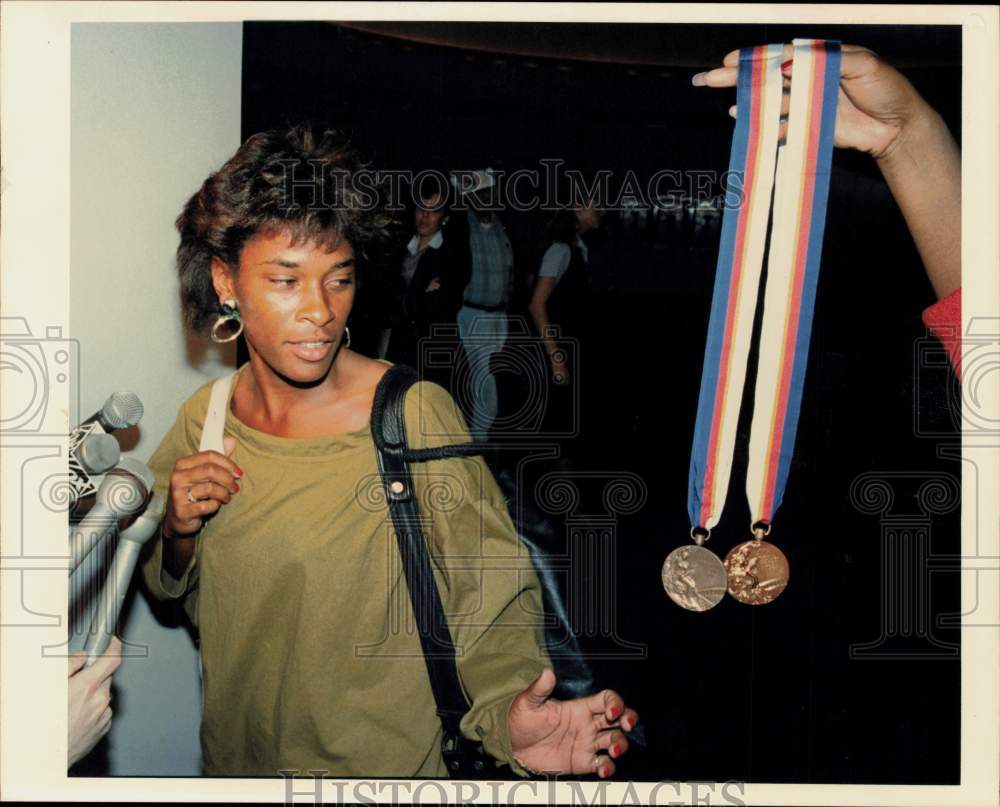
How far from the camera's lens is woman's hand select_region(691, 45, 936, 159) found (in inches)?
88.2

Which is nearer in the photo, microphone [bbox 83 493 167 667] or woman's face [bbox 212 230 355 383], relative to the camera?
woman's face [bbox 212 230 355 383]

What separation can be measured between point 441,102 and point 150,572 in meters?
1.19

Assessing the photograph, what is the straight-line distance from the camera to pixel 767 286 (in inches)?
89.2

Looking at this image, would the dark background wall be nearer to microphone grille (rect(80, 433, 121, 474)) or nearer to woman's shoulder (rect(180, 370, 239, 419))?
woman's shoulder (rect(180, 370, 239, 419))

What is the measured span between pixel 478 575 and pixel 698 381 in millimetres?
626

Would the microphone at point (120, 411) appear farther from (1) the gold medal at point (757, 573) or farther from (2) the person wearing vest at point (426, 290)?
(1) the gold medal at point (757, 573)

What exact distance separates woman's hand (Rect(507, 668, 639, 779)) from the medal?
0.93 feet

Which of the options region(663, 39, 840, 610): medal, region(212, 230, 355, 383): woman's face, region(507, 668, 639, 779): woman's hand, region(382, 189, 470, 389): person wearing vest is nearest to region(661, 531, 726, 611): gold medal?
region(663, 39, 840, 610): medal

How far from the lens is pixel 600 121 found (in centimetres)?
223

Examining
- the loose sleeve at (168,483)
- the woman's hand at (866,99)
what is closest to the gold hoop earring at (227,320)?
the loose sleeve at (168,483)

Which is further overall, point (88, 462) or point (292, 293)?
point (88, 462)

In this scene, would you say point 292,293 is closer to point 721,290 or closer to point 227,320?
point 227,320

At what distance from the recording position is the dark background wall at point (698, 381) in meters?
2.23

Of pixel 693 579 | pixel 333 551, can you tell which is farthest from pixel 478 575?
pixel 693 579
